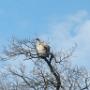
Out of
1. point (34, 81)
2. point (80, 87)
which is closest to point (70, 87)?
point (80, 87)

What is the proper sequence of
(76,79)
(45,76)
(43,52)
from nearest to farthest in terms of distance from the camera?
1. (43,52)
2. (45,76)
3. (76,79)

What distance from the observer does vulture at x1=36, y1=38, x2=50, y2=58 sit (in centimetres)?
1997

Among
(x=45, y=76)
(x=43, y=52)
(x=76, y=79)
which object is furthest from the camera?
(x=76, y=79)

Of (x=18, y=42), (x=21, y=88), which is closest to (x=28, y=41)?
(x=18, y=42)

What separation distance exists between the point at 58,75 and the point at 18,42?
2676 millimetres

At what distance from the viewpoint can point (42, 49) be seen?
65.7 ft

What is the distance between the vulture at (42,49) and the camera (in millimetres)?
19969

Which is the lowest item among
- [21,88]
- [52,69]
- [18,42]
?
[21,88]

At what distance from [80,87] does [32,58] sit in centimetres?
510

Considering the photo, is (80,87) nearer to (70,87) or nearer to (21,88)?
(70,87)

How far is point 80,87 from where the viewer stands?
79.5 ft

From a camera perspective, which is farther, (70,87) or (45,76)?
(70,87)

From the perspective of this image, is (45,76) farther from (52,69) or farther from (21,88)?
(21,88)

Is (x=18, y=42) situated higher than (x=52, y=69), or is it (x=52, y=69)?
(x=18, y=42)
